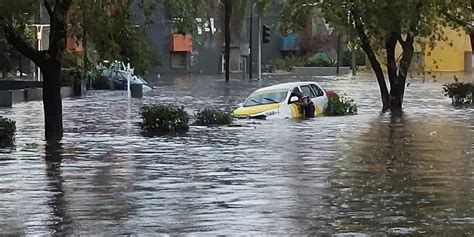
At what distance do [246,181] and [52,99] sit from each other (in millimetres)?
8858

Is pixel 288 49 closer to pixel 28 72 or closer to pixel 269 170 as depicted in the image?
pixel 28 72

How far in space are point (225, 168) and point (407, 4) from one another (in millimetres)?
14496

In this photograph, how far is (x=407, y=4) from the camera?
29.0 m

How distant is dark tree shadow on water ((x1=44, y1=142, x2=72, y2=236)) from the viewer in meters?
10.4

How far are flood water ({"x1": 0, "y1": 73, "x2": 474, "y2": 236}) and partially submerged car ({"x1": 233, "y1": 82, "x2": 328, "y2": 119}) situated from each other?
4238 millimetres

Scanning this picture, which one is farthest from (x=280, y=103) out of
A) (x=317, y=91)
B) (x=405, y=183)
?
(x=405, y=183)

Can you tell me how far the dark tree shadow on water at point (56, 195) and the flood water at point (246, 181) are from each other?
0.02m

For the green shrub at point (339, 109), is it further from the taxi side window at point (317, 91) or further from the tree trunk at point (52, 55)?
the tree trunk at point (52, 55)

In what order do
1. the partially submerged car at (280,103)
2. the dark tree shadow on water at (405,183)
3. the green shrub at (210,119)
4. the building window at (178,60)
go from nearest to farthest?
the dark tree shadow on water at (405,183)
the green shrub at (210,119)
the partially submerged car at (280,103)
the building window at (178,60)

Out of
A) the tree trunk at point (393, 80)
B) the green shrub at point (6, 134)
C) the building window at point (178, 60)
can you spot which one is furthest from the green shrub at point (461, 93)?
the building window at point (178, 60)

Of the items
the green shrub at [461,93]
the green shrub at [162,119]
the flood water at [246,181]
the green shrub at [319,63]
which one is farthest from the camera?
the green shrub at [319,63]

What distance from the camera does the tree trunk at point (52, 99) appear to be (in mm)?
21750

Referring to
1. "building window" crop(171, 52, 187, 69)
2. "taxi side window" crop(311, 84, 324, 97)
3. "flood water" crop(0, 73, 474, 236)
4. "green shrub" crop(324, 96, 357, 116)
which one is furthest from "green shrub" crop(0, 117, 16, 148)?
"building window" crop(171, 52, 187, 69)

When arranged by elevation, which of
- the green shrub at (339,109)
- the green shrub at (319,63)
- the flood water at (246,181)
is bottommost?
the green shrub at (339,109)
